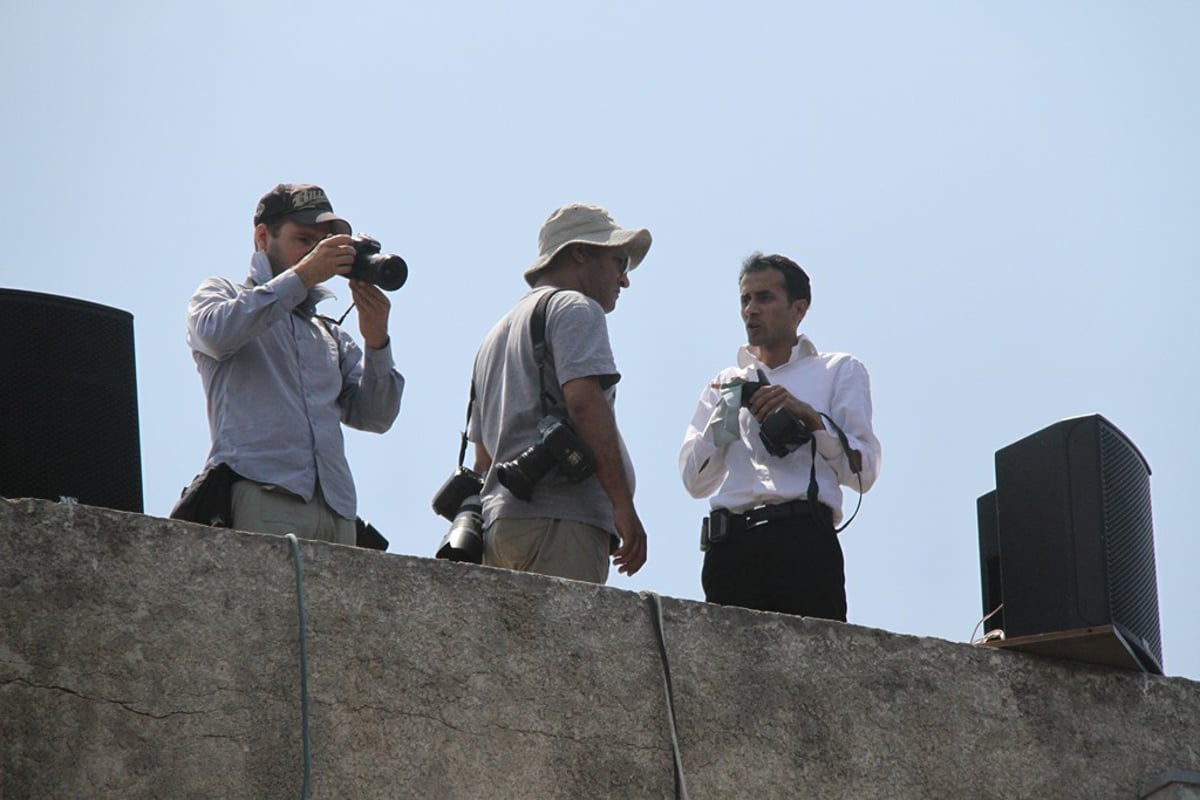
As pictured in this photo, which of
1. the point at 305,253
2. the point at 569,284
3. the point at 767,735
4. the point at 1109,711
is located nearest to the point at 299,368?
the point at 305,253

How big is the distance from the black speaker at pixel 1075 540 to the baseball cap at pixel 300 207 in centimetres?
192

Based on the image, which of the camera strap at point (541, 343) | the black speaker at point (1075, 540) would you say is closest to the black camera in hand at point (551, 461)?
the camera strap at point (541, 343)

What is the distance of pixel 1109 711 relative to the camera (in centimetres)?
462

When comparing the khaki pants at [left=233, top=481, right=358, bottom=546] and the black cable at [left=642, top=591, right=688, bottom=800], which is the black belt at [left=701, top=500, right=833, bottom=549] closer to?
the black cable at [left=642, top=591, right=688, bottom=800]

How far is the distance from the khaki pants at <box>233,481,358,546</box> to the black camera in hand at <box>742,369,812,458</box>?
1.28 meters

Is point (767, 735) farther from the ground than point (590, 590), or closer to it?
closer to it

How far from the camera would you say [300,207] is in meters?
4.99

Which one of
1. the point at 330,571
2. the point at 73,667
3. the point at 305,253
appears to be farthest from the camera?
the point at 305,253

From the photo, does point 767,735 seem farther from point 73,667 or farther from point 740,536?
point 73,667

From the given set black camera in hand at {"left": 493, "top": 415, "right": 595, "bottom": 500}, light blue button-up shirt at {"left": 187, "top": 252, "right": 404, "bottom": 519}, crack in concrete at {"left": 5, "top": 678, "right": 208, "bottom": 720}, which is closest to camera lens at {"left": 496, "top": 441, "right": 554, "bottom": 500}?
black camera in hand at {"left": 493, "top": 415, "right": 595, "bottom": 500}

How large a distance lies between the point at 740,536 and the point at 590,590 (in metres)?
1.05

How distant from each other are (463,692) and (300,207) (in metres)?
1.69

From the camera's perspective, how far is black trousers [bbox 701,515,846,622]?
4883 millimetres

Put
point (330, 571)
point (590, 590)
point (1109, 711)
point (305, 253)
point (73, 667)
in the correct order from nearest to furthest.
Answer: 1. point (73, 667)
2. point (330, 571)
3. point (590, 590)
4. point (1109, 711)
5. point (305, 253)
